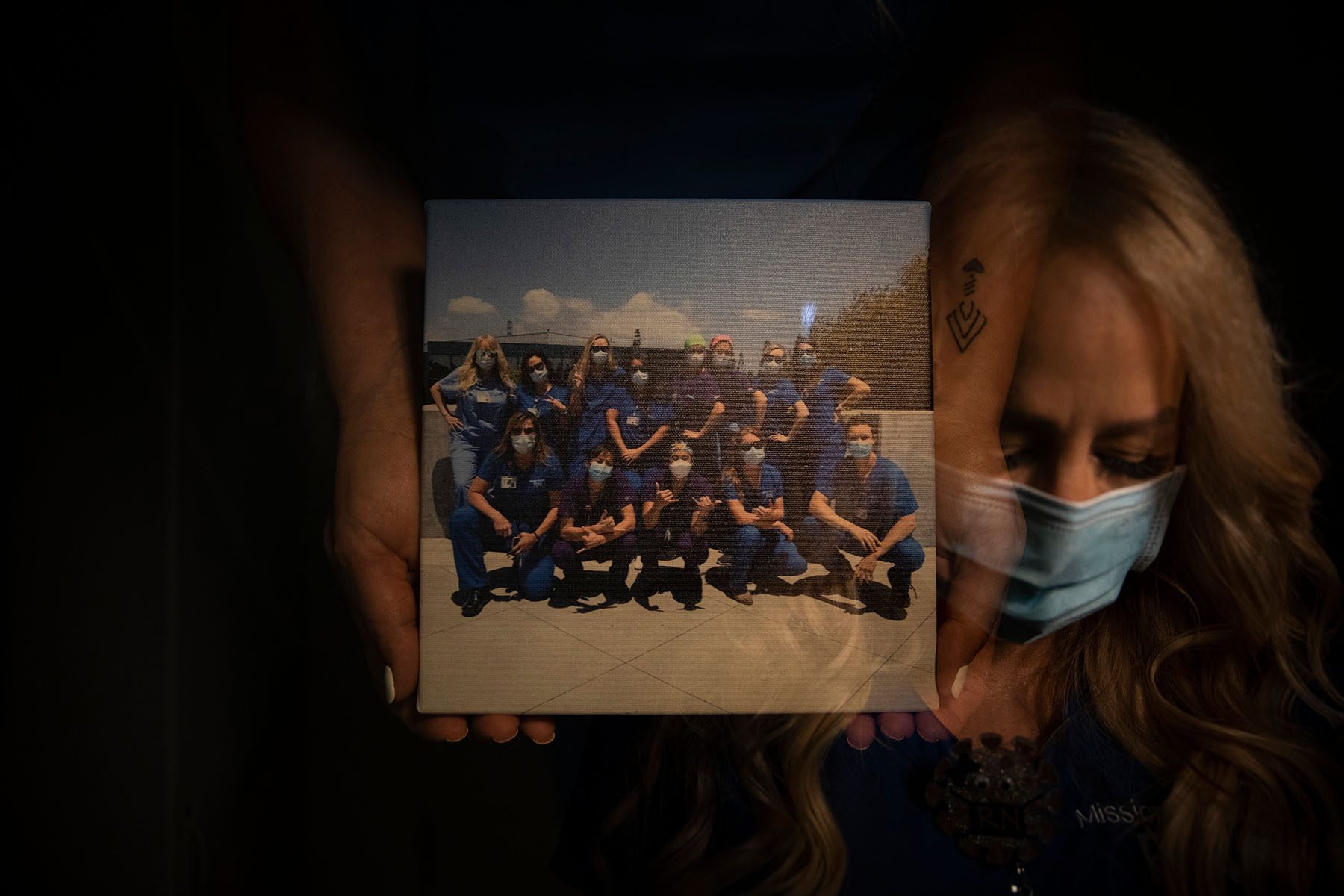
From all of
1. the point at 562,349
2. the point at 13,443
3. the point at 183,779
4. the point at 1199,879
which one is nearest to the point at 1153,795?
the point at 1199,879

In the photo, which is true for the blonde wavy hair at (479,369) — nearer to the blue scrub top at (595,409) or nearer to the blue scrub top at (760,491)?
the blue scrub top at (595,409)

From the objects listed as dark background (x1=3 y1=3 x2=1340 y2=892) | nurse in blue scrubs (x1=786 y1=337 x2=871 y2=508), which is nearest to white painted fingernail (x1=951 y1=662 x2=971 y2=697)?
nurse in blue scrubs (x1=786 y1=337 x2=871 y2=508)

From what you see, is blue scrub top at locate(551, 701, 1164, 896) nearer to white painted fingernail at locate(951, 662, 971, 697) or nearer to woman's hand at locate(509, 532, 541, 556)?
white painted fingernail at locate(951, 662, 971, 697)

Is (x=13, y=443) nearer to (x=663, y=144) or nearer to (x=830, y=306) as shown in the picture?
(x=663, y=144)

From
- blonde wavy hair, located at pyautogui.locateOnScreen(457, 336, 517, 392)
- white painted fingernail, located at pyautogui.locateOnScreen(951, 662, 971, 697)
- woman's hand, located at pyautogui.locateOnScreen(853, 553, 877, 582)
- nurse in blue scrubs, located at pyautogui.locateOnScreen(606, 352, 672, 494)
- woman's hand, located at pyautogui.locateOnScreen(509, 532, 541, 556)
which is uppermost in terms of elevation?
blonde wavy hair, located at pyautogui.locateOnScreen(457, 336, 517, 392)

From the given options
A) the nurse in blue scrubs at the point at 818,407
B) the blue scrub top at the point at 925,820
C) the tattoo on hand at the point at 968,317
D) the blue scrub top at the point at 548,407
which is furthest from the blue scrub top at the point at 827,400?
the blue scrub top at the point at 925,820

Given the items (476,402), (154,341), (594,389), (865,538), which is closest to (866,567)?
(865,538)

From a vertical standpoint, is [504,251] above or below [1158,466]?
above

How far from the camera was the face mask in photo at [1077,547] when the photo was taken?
2.50 ft

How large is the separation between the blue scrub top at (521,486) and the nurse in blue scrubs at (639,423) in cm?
7

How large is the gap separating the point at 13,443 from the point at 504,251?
550 millimetres

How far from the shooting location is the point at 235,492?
0.81 meters

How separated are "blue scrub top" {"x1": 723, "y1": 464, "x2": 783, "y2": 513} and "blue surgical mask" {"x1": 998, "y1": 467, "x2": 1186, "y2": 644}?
0.25m

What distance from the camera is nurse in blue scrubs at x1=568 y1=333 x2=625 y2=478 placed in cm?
76
